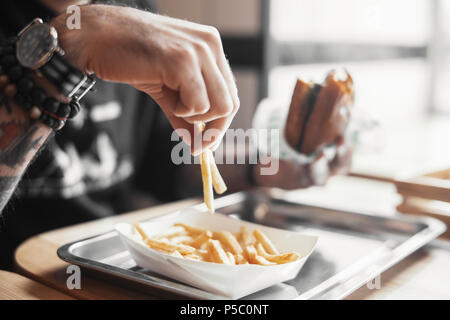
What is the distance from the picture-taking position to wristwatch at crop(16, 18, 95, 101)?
708 millimetres

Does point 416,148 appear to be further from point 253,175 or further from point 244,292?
point 244,292

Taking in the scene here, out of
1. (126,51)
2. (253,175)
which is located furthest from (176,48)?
(253,175)

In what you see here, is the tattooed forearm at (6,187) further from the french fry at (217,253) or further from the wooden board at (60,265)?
the french fry at (217,253)

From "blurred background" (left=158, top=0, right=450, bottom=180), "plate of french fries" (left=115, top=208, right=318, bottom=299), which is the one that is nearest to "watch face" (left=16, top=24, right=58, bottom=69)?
"plate of french fries" (left=115, top=208, right=318, bottom=299)

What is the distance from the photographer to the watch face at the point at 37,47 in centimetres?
71

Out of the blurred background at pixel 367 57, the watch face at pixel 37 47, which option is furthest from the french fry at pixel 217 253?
the blurred background at pixel 367 57

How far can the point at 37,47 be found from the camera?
711 millimetres

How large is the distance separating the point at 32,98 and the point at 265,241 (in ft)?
1.34

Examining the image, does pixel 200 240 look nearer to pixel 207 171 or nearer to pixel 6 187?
pixel 207 171

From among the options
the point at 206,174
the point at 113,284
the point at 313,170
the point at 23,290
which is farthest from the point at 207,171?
the point at 313,170

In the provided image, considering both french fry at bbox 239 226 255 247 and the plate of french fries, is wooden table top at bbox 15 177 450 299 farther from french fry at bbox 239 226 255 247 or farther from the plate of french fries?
french fry at bbox 239 226 255 247

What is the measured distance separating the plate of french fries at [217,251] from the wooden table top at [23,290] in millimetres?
127

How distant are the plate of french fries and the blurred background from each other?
0.39 meters

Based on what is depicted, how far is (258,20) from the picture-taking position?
2.74 m
